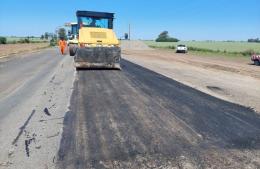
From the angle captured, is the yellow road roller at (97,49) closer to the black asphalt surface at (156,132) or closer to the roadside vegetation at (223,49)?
the black asphalt surface at (156,132)

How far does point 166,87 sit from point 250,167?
8.41 meters

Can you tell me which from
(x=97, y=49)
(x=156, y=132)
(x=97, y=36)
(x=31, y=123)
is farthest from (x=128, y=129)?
(x=97, y=36)

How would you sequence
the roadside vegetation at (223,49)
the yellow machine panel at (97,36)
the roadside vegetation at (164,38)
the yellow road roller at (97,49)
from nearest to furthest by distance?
the yellow road roller at (97,49) → the yellow machine panel at (97,36) → the roadside vegetation at (223,49) → the roadside vegetation at (164,38)

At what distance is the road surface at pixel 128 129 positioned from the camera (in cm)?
579

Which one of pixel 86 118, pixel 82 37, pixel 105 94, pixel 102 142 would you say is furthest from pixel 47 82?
pixel 102 142

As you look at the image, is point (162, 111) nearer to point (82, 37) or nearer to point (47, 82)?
point (47, 82)

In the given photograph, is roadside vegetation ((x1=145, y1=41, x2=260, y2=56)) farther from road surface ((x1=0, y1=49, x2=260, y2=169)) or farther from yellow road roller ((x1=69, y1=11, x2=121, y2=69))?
road surface ((x1=0, y1=49, x2=260, y2=169))

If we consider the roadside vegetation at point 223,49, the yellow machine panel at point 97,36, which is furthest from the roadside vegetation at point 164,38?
the yellow machine panel at point 97,36

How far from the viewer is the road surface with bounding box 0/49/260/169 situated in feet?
19.0

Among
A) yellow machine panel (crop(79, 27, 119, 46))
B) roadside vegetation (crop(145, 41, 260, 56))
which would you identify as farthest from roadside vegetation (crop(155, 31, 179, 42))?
yellow machine panel (crop(79, 27, 119, 46))

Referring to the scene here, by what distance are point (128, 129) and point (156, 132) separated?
580 millimetres

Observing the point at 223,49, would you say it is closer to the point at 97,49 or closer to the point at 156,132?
the point at 97,49

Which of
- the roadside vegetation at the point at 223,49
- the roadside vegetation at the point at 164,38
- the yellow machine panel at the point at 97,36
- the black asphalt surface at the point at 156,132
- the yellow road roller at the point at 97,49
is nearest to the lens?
the black asphalt surface at the point at 156,132

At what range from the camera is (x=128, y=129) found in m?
7.54
